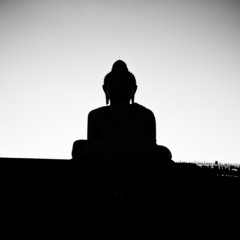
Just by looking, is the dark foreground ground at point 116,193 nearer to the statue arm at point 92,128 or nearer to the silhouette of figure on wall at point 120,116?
the silhouette of figure on wall at point 120,116

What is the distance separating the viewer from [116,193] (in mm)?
Result: 1753

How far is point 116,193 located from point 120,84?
8.11ft

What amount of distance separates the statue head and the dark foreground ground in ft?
5.31

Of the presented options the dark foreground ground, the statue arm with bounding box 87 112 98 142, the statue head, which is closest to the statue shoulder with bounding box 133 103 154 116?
the statue head

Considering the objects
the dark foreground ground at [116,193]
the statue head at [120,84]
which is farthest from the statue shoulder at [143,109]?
the dark foreground ground at [116,193]

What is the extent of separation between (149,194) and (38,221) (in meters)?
0.93

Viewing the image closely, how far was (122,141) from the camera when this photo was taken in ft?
9.85

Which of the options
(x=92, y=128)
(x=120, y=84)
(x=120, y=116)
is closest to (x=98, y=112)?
(x=92, y=128)

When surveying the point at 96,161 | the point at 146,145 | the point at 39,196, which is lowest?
the point at 39,196

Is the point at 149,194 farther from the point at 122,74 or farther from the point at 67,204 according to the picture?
the point at 122,74

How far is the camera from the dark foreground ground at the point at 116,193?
1.60 m

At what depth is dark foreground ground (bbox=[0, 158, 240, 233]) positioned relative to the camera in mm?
1602

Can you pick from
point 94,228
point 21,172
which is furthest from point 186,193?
point 21,172

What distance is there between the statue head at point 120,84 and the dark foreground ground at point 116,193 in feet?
5.31
